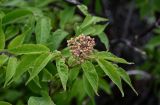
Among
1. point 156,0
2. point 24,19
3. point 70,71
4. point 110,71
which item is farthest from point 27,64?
point 156,0

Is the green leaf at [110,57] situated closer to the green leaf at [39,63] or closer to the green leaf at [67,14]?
the green leaf at [39,63]

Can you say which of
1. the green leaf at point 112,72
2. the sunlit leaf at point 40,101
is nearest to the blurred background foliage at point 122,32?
the sunlit leaf at point 40,101

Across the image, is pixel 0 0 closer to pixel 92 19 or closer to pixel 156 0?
pixel 92 19

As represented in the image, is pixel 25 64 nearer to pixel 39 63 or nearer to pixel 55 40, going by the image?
pixel 39 63

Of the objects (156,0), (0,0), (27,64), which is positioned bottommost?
(156,0)

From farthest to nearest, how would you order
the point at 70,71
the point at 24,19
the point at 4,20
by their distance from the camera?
1. the point at 24,19
2. the point at 4,20
3. the point at 70,71

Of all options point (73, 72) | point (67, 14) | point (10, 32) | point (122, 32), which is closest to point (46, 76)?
point (73, 72)
